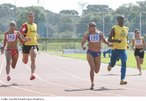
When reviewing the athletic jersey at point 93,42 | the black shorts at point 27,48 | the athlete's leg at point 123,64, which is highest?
the athletic jersey at point 93,42

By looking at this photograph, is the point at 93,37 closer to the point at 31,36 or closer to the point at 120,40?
the point at 120,40

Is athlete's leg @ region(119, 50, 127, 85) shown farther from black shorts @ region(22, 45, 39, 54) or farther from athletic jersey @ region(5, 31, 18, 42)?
athletic jersey @ region(5, 31, 18, 42)

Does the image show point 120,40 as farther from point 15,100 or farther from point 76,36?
point 76,36

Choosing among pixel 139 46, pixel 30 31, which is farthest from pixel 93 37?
pixel 139 46

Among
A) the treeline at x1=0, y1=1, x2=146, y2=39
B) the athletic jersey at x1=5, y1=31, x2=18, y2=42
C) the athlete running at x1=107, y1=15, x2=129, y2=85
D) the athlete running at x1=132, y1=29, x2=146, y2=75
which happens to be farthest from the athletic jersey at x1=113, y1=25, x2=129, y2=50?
the treeline at x1=0, y1=1, x2=146, y2=39

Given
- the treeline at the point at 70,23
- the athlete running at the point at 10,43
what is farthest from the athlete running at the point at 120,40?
the treeline at the point at 70,23

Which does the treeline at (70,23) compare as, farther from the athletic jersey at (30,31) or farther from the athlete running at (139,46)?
the athletic jersey at (30,31)

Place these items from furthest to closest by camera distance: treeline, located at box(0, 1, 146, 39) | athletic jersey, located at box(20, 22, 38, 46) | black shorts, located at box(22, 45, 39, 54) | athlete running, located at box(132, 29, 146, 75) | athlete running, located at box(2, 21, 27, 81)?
treeline, located at box(0, 1, 146, 39) < athlete running, located at box(132, 29, 146, 75) < black shorts, located at box(22, 45, 39, 54) < athletic jersey, located at box(20, 22, 38, 46) < athlete running, located at box(2, 21, 27, 81)

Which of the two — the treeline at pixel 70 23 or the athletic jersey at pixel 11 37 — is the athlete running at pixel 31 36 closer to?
the athletic jersey at pixel 11 37

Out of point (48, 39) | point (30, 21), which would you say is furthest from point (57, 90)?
point (48, 39)

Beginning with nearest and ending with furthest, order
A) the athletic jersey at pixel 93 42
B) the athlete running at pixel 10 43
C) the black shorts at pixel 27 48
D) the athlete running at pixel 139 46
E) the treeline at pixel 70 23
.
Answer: the athletic jersey at pixel 93 42 < the athlete running at pixel 10 43 < the black shorts at pixel 27 48 < the athlete running at pixel 139 46 < the treeline at pixel 70 23

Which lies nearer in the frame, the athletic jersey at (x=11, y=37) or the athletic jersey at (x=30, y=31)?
the athletic jersey at (x=11, y=37)

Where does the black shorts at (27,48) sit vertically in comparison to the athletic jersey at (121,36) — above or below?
below

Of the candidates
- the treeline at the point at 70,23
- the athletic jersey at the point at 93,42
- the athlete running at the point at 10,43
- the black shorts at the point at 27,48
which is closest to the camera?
the athletic jersey at the point at 93,42
